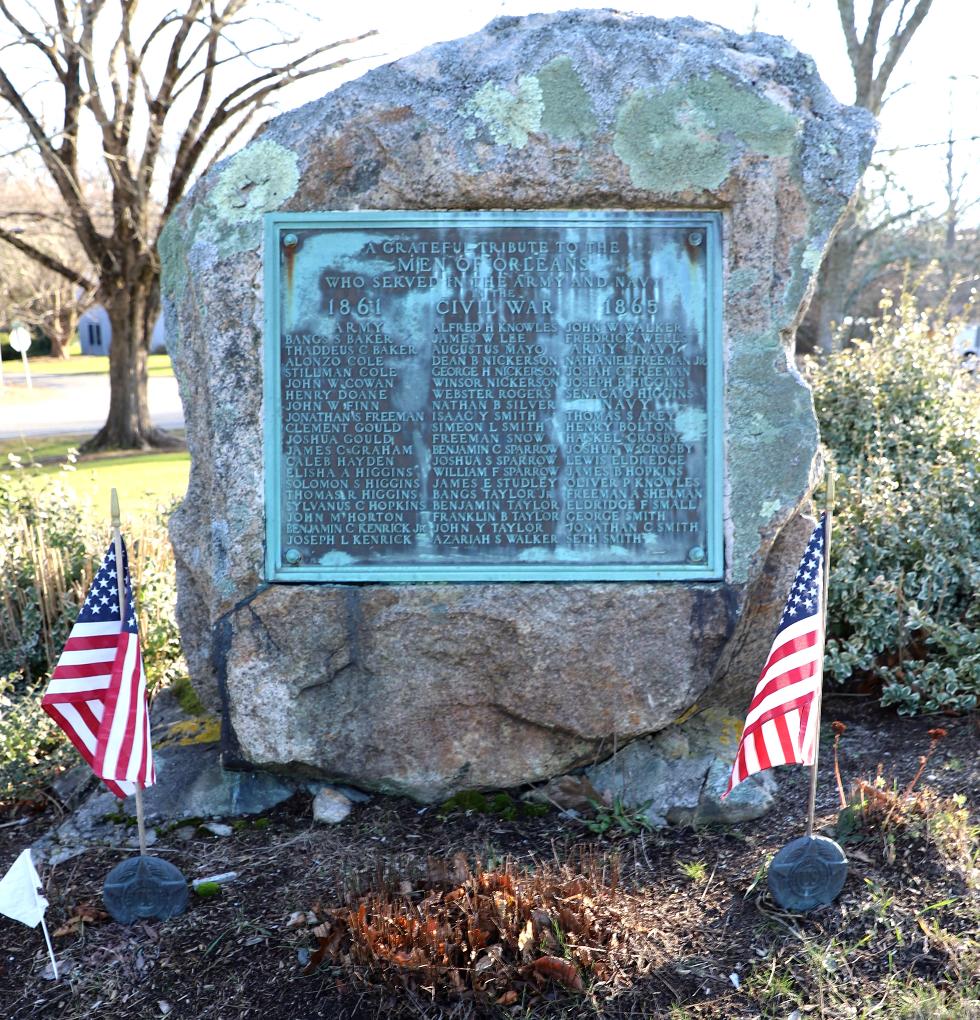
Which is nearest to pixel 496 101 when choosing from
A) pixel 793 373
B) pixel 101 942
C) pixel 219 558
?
pixel 793 373

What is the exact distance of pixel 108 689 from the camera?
331cm

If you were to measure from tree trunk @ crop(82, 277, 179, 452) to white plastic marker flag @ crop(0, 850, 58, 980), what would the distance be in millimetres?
13786

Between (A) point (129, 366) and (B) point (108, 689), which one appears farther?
(A) point (129, 366)

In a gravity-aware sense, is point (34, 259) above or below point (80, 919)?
above

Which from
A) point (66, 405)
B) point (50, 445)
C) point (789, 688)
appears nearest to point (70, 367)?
point (66, 405)

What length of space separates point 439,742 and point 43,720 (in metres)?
1.89

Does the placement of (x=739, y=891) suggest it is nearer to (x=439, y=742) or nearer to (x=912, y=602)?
(x=439, y=742)

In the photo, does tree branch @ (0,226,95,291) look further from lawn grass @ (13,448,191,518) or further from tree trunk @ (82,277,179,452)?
lawn grass @ (13,448,191,518)

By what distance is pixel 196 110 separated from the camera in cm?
1470

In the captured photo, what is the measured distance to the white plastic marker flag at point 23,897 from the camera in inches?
118

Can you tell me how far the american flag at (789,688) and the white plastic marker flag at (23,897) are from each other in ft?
6.66

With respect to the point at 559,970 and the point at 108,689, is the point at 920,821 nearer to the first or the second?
the point at 559,970

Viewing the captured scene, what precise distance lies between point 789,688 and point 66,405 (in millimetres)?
25948

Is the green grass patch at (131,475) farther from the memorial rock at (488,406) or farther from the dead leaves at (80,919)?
the dead leaves at (80,919)
